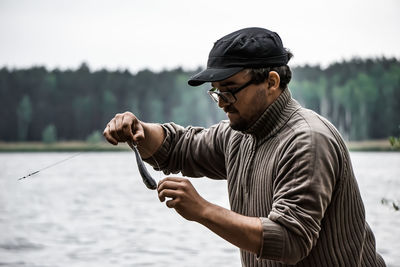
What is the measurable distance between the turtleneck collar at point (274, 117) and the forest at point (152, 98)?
40.4 metres

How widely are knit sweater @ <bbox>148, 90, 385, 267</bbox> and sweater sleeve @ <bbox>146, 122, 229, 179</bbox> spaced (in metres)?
0.23

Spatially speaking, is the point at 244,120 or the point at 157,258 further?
the point at 157,258

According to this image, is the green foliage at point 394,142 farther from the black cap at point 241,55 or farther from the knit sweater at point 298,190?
the black cap at point 241,55

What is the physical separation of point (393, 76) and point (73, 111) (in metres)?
23.2

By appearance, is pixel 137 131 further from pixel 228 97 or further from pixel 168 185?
pixel 168 185

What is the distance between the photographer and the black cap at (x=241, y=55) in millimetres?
2307

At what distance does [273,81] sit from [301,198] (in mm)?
478

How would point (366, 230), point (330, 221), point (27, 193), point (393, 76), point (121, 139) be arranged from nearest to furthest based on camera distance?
point (330, 221) → point (366, 230) → point (121, 139) → point (27, 193) → point (393, 76)

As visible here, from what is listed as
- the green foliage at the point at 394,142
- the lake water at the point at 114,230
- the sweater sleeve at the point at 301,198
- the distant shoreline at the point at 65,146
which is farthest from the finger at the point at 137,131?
the distant shoreline at the point at 65,146

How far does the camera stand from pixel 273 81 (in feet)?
7.79

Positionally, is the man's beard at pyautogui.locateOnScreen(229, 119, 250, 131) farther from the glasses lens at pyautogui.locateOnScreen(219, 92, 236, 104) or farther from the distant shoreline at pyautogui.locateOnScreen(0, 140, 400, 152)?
the distant shoreline at pyautogui.locateOnScreen(0, 140, 400, 152)

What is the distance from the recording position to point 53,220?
1645 cm

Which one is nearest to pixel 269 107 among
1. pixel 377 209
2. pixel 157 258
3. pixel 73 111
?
pixel 157 258

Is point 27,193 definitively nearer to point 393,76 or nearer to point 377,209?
point 377,209
